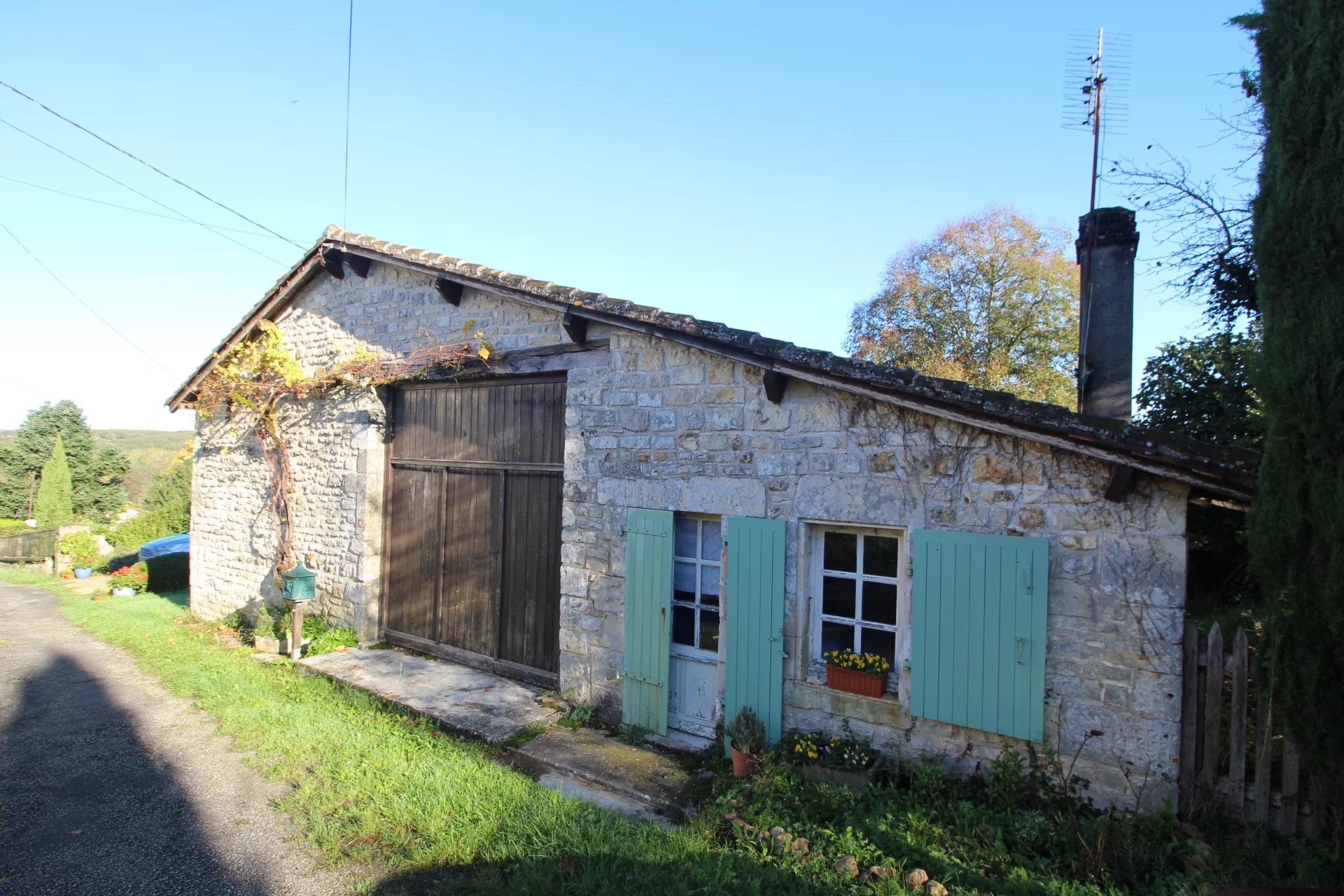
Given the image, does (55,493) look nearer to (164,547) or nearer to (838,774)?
(164,547)

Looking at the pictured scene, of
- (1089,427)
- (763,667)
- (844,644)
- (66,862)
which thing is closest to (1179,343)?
(1089,427)

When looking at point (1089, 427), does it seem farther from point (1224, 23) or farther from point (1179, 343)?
point (1179, 343)

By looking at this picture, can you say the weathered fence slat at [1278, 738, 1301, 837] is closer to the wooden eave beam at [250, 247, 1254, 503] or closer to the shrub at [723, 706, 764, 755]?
the wooden eave beam at [250, 247, 1254, 503]

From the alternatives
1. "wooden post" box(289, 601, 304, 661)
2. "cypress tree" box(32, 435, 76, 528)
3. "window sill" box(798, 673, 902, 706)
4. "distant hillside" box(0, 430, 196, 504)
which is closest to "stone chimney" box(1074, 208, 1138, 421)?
"window sill" box(798, 673, 902, 706)

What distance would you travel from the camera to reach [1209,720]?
150 inches

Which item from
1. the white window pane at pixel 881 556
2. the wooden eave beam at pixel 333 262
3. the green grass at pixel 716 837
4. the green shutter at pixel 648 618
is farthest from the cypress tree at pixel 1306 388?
the wooden eave beam at pixel 333 262

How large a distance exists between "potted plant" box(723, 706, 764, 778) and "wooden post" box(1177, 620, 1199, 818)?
97.2 inches

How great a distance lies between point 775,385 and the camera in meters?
5.13

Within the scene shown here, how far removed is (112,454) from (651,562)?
37.0 meters

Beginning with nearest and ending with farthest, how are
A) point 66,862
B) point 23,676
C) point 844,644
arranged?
point 66,862
point 844,644
point 23,676

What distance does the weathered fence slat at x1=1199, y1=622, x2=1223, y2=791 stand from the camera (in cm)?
378

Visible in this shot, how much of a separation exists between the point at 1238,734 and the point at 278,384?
1025 cm

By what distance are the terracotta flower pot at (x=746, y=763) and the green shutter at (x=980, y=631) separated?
115 centimetres

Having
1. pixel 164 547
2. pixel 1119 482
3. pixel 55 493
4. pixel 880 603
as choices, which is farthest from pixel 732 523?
pixel 55 493
